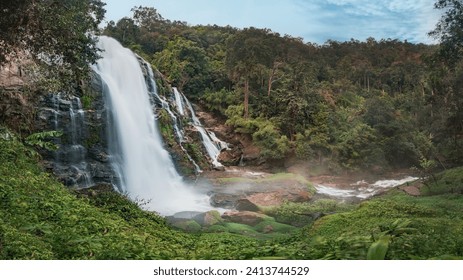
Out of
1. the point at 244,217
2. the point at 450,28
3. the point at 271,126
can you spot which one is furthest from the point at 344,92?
the point at 244,217

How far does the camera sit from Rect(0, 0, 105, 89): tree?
5.15 m

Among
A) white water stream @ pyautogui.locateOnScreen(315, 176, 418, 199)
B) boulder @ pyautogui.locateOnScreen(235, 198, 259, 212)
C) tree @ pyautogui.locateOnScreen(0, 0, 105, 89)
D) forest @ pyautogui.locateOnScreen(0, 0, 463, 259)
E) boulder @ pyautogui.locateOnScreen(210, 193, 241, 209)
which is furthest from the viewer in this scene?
white water stream @ pyautogui.locateOnScreen(315, 176, 418, 199)

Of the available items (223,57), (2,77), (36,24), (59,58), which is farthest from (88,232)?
(223,57)

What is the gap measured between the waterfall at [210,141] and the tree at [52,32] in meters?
4.59

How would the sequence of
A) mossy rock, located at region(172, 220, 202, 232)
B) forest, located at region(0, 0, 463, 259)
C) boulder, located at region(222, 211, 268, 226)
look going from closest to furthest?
forest, located at region(0, 0, 463, 259)
mossy rock, located at region(172, 220, 202, 232)
boulder, located at region(222, 211, 268, 226)

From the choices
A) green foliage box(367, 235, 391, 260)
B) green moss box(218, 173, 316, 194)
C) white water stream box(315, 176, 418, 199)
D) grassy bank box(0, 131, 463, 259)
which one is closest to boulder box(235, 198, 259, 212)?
grassy bank box(0, 131, 463, 259)

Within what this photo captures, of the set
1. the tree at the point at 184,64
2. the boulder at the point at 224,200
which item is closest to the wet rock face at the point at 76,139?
the tree at the point at 184,64

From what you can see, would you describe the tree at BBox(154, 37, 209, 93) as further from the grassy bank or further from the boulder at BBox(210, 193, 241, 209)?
the grassy bank

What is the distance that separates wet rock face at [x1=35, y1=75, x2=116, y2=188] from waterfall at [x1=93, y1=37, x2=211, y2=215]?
1.24 ft

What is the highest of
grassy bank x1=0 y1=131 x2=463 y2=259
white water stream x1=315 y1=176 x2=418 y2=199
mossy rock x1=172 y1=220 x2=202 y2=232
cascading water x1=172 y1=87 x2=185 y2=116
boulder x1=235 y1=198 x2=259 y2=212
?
cascading water x1=172 y1=87 x2=185 y2=116

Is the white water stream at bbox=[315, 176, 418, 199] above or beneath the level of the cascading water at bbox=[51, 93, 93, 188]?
beneath

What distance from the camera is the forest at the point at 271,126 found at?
356 cm

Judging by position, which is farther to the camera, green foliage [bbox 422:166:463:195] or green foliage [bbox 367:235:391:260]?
green foliage [bbox 422:166:463:195]

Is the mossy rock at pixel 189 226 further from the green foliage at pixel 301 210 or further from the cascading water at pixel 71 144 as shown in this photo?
the cascading water at pixel 71 144
